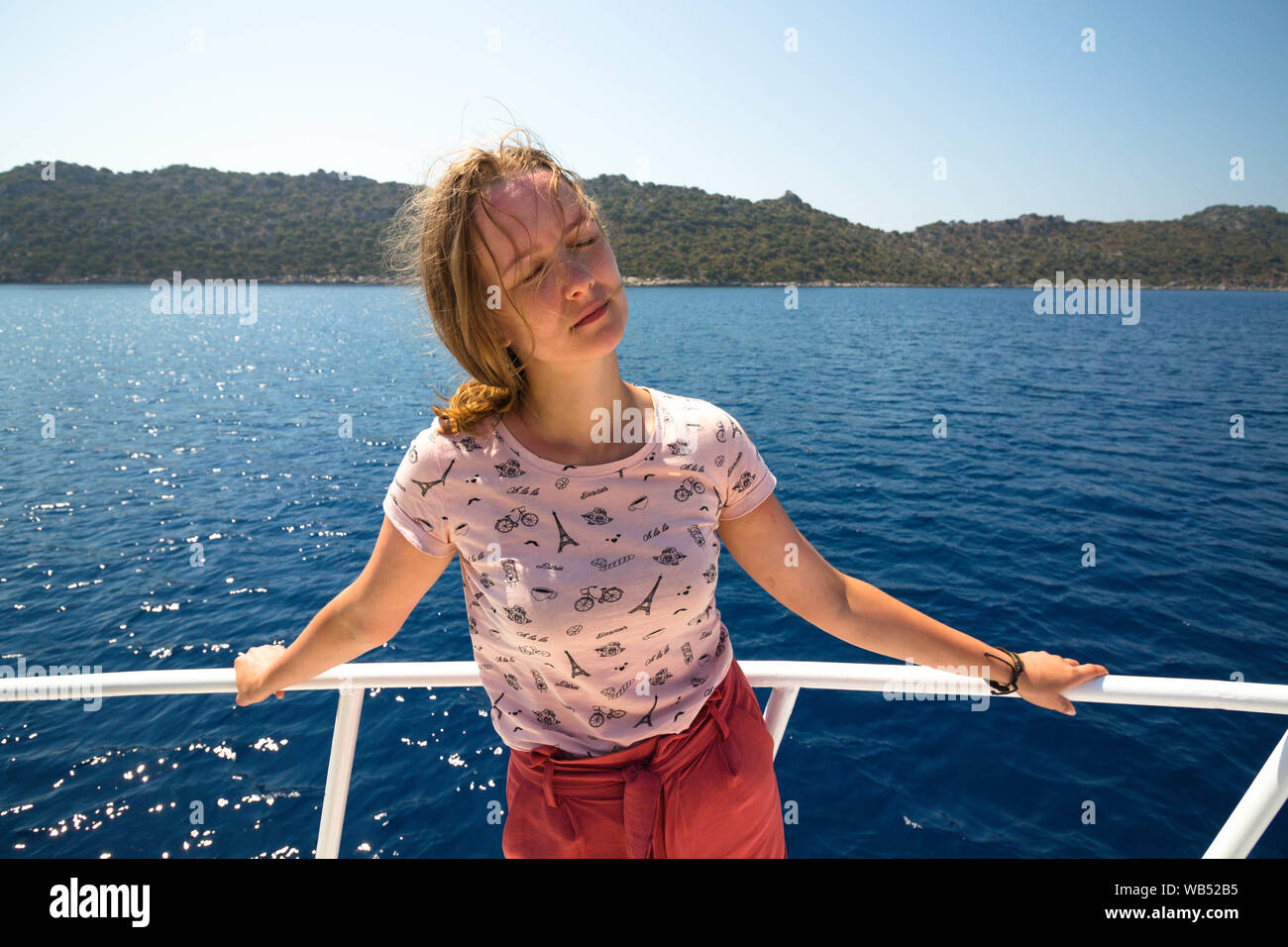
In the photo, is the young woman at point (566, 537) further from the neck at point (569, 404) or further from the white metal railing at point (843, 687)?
the white metal railing at point (843, 687)

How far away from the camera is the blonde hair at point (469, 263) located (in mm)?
1215

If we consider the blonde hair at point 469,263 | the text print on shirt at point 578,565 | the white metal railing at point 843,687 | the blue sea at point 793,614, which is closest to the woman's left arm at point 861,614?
the white metal railing at point 843,687

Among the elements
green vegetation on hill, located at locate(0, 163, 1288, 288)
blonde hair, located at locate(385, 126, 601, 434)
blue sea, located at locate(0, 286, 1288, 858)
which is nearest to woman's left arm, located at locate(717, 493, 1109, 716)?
blonde hair, located at locate(385, 126, 601, 434)

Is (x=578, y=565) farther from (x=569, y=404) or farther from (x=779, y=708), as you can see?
(x=779, y=708)

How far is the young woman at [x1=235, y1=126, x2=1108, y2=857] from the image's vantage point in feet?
4.03

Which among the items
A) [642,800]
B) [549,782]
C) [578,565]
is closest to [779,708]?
[642,800]

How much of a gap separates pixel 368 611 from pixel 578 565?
45cm

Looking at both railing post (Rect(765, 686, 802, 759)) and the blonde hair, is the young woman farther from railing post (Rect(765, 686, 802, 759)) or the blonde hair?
railing post (Rect(765, 686, 802, 759))

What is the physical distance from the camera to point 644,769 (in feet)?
4.25

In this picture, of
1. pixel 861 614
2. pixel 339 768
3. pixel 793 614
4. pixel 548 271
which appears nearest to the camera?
pixel 548 271

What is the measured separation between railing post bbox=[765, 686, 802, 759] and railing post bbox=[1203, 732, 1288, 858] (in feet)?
2.83

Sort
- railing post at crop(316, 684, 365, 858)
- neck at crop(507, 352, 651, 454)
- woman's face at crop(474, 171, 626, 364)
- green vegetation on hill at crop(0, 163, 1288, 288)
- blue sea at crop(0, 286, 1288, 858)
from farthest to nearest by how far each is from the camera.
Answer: green vegetation on hill at crop(0, 163, 1288, 288), blue sea at crop(0, 286, 1288, 858), railing post at crop(316, 684, 365, 858), neck at crop(507, 352, 651, 454), woman's face at crop(474, 171, 626, 364)

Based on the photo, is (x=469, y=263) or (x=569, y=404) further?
(x=569, y=404)

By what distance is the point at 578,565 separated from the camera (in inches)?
48.6
